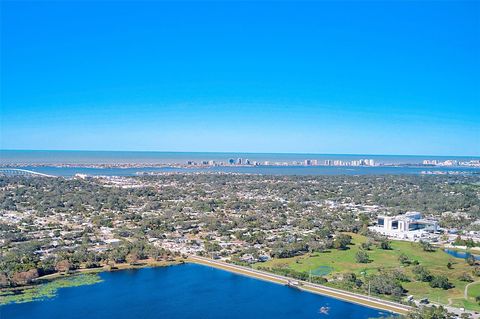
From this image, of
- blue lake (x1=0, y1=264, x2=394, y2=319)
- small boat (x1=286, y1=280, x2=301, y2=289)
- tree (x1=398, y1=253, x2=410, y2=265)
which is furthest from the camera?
tree (x1=398, y1=253, x2=410, y2=265)

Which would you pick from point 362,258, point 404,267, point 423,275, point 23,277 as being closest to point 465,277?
point 423,275

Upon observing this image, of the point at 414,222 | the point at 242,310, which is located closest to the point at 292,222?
the point at 414,222

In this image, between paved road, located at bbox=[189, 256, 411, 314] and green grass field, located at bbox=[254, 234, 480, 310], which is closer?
paved road, located at bbox=[189, 256, 411, 314]

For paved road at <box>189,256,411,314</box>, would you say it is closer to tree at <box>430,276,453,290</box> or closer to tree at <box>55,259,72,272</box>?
tree at <box>430,276,453,290</box>

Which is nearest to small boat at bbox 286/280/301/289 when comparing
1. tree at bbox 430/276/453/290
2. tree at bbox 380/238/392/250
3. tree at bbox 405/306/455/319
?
tree at bbox 405/306/455/319

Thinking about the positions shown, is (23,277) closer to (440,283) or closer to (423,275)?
A: (423,275)

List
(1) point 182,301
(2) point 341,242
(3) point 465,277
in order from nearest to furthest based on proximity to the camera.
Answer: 1. (1) point 182,301
2. (3) point 465,277
3. (2) point 341,242

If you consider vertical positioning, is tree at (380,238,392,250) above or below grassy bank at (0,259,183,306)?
above
